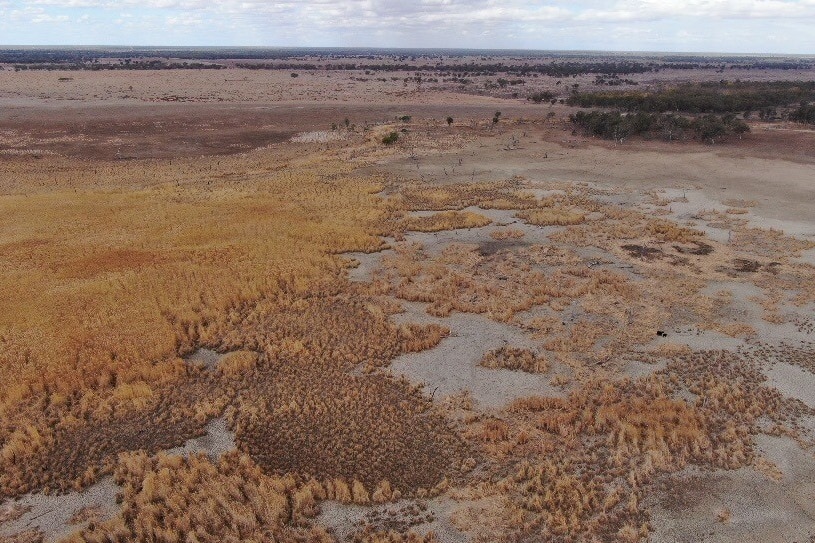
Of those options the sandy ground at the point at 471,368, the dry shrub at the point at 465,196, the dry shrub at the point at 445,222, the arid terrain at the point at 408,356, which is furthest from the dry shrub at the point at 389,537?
the dry shrub at the point at 465,196

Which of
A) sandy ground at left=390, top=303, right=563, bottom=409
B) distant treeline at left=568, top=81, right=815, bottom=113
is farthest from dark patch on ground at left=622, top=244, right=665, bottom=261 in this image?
distant treeline at left=568, top=81, right=815, bottom=113

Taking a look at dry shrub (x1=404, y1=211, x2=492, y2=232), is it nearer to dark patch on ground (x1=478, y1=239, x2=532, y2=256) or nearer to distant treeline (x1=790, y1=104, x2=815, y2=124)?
dark patch on ground (x1=478, y1=239, x2=532, y2=256)

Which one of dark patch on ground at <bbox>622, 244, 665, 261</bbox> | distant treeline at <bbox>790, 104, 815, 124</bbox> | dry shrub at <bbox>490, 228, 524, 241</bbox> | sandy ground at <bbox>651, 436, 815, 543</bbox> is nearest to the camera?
sandy ground at <bbox>651, 436, 815, 543</bbox>

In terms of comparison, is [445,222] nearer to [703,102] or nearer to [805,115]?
[805,115]

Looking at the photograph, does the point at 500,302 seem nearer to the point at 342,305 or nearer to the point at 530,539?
the point at 342,305

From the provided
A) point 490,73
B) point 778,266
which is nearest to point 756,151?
point 778,266

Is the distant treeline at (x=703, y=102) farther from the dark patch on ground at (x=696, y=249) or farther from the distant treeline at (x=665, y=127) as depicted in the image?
the dark patch on ground at (x=696, y=249)
